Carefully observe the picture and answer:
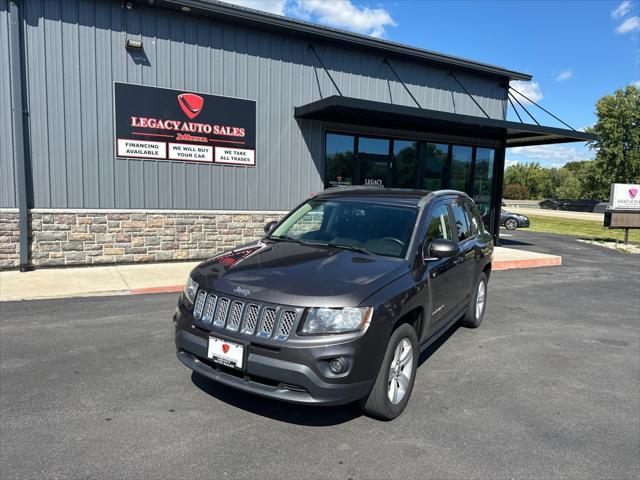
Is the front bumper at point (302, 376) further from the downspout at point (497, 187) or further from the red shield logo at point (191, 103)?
the downspout at point (497, 187)

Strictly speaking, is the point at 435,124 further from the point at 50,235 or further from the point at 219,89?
the point at 50,235

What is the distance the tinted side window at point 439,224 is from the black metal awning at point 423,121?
5.58 meters

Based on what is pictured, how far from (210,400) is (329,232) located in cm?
187

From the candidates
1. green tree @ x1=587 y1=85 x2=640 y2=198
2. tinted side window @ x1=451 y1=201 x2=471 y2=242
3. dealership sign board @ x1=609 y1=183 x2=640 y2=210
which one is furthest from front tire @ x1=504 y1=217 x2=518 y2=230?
green tree @ x1=587 y1=85 x2=640 y2=198

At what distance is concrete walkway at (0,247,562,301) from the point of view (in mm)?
7309

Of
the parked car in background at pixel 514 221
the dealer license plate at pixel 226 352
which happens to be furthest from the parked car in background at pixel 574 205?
the dealer license plate at pixel 226 352

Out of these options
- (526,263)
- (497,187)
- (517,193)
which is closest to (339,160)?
(526,263)

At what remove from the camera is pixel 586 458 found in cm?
318

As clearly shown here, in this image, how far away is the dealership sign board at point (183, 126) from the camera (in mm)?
9672

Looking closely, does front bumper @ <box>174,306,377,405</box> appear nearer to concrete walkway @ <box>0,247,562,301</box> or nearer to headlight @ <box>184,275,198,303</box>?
headlight @ <box>184,275,198,303</box>

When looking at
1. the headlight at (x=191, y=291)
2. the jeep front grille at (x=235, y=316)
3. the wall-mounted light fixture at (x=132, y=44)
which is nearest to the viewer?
the jeep front grille at (x=235, y=316)

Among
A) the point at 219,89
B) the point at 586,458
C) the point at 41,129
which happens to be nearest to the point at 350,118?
the point at 219,89

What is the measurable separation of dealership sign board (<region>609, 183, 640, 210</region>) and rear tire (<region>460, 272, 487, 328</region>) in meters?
14.4

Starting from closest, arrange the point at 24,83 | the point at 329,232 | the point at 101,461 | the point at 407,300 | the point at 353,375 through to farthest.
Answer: the point at 101,461, the point at 353,375, the point at 407,300, the point at 329,232, the point at 24,83
